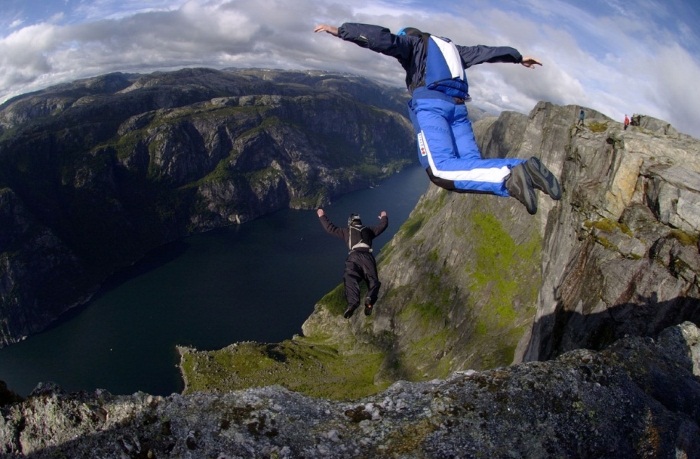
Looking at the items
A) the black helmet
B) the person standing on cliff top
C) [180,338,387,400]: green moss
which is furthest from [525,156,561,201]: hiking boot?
[180,338,387,400]: green moss

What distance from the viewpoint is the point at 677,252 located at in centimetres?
2266

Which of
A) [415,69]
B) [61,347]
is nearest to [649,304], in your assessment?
[415,69]

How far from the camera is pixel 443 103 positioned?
11922 mm

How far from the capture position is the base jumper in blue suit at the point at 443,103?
1052cm

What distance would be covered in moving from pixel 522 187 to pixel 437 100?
3716mm

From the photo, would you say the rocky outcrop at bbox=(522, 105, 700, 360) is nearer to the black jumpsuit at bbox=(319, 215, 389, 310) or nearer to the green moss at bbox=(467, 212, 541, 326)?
the black jumpsuit at bbox=(319, 215, 389, 310)

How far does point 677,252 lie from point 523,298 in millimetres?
100480

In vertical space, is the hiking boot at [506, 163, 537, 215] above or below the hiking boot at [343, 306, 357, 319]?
above

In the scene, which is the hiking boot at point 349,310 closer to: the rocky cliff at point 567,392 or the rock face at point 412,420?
the rocky cliff at point 567,392

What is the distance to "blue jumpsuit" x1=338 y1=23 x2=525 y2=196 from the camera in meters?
11.0

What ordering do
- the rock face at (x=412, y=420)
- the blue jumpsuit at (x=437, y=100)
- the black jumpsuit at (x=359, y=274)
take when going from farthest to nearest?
the black jumpsuit at (x=359, y=274), the blue jumpsuit at (x=437, y=100), the rock face at (x=412, y=420)

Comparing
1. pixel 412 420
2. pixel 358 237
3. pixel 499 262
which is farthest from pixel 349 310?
pixel 499 262

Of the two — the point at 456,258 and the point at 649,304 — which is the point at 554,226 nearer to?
the point at 649,304

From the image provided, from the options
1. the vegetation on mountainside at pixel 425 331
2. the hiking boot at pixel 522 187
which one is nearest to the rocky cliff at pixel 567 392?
the hiking boot at pixel 522 187
